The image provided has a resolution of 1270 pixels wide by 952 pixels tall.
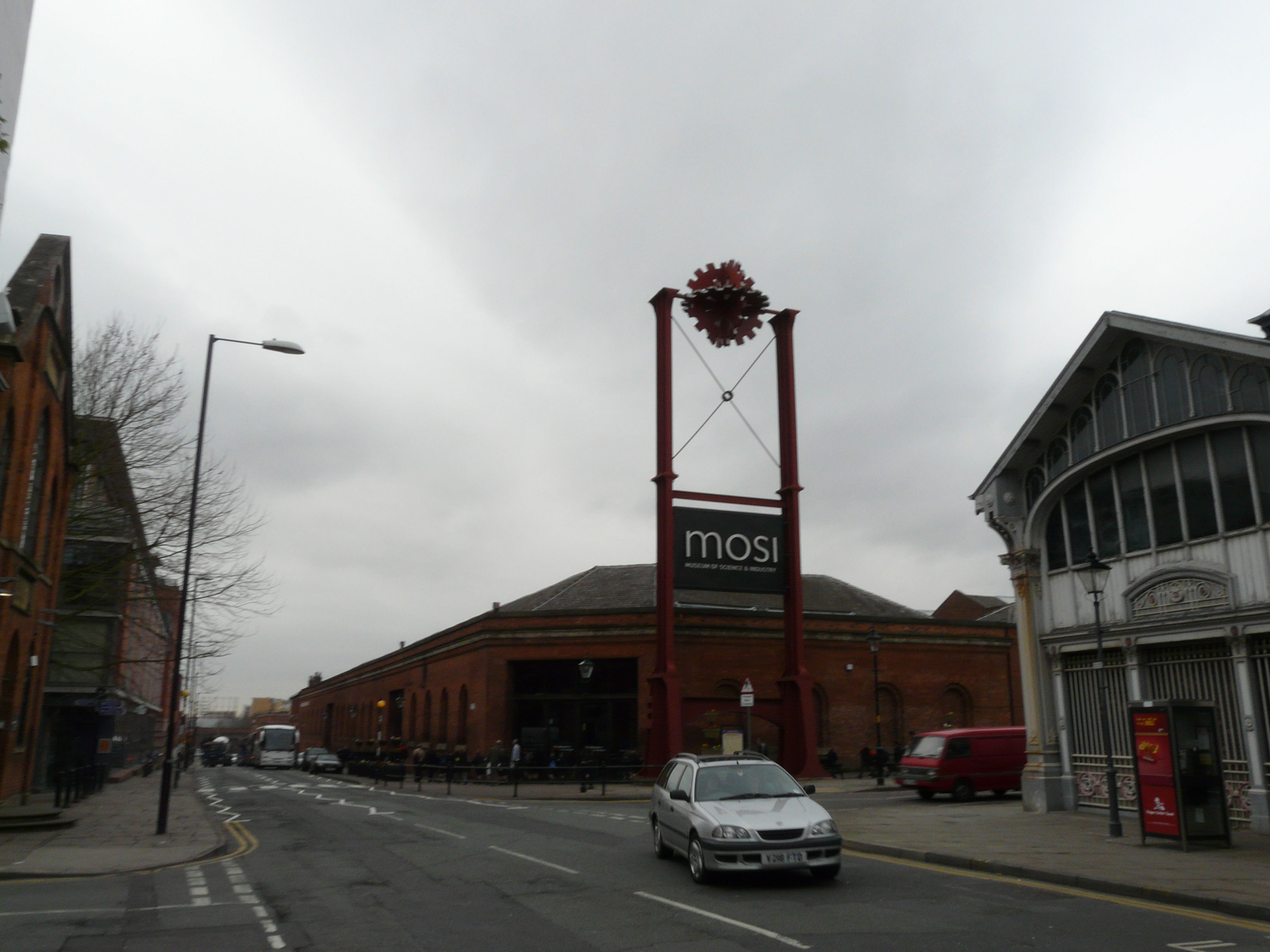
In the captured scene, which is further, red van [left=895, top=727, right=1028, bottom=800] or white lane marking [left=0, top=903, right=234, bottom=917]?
red van [left=895, top=727, right=1028, bottom=800]

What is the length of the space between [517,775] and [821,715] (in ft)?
51.8

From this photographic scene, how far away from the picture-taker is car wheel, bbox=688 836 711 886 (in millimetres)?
10719

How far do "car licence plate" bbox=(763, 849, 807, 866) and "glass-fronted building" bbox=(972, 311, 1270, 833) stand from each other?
8.62m

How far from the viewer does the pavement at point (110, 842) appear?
13.0m

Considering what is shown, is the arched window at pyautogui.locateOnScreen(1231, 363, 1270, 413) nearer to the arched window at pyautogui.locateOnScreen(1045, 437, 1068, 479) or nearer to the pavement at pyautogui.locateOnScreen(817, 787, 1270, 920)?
the arched window at pyautogui.locateOnScreen(1045, 437, 1068, 479)

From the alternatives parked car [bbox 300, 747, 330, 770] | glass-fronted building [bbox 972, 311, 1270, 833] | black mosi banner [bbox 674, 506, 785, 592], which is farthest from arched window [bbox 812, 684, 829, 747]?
parked car [bbox 300, 747, 330, 770]

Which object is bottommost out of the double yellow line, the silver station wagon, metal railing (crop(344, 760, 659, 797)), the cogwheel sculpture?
metal railing (crop(344, 760, 659, 797))

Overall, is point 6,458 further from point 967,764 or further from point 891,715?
point 891,715

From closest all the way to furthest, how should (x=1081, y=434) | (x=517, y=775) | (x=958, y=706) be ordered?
(x=1081, y=434) < (x=517, y=775) < (x=958, y=706)


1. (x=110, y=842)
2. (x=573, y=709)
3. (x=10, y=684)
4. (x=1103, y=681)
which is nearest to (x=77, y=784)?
(x=10, y=684)

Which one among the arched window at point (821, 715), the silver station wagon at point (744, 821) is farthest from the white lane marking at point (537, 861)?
the arched window at point (821, 715)

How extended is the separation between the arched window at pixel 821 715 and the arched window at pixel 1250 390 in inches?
1020

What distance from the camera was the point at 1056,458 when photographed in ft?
63.7

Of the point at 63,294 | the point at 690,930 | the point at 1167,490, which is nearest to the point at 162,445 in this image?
the point at 63,294
